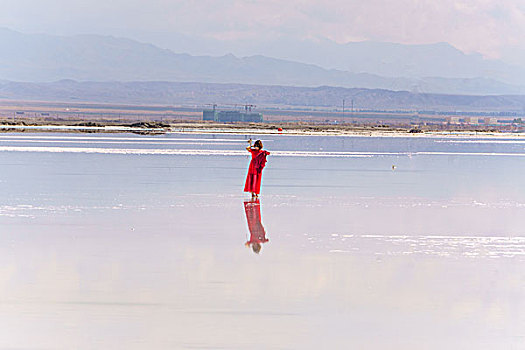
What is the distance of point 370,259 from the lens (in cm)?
1033

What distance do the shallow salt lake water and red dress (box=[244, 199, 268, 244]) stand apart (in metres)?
0.12

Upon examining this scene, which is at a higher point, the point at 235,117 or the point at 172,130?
the point at 172,130

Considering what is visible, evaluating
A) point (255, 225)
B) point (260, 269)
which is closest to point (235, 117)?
point (255, 225)

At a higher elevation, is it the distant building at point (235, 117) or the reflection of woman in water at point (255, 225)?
the reflection of woman in water at point (255, 225)

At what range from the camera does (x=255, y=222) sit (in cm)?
1375

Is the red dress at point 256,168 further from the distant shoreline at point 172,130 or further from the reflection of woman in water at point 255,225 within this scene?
the distant shoreline at point 172,130

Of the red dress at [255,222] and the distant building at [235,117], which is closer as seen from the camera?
the red dress at [255,222]

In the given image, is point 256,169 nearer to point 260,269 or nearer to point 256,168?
point 256,168

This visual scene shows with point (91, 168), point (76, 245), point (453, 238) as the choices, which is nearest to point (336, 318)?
point (76, 245)

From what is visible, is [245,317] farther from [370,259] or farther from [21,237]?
[21,237]

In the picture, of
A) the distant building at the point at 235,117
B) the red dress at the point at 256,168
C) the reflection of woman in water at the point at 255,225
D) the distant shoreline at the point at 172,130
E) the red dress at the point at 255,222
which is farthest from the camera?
the distant building at the point at 235,117

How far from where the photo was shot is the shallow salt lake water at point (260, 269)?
7.04 m

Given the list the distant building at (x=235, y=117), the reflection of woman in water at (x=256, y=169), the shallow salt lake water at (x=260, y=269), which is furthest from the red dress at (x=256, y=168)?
the distant building at (x=235, y=117)

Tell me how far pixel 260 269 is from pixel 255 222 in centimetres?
414
